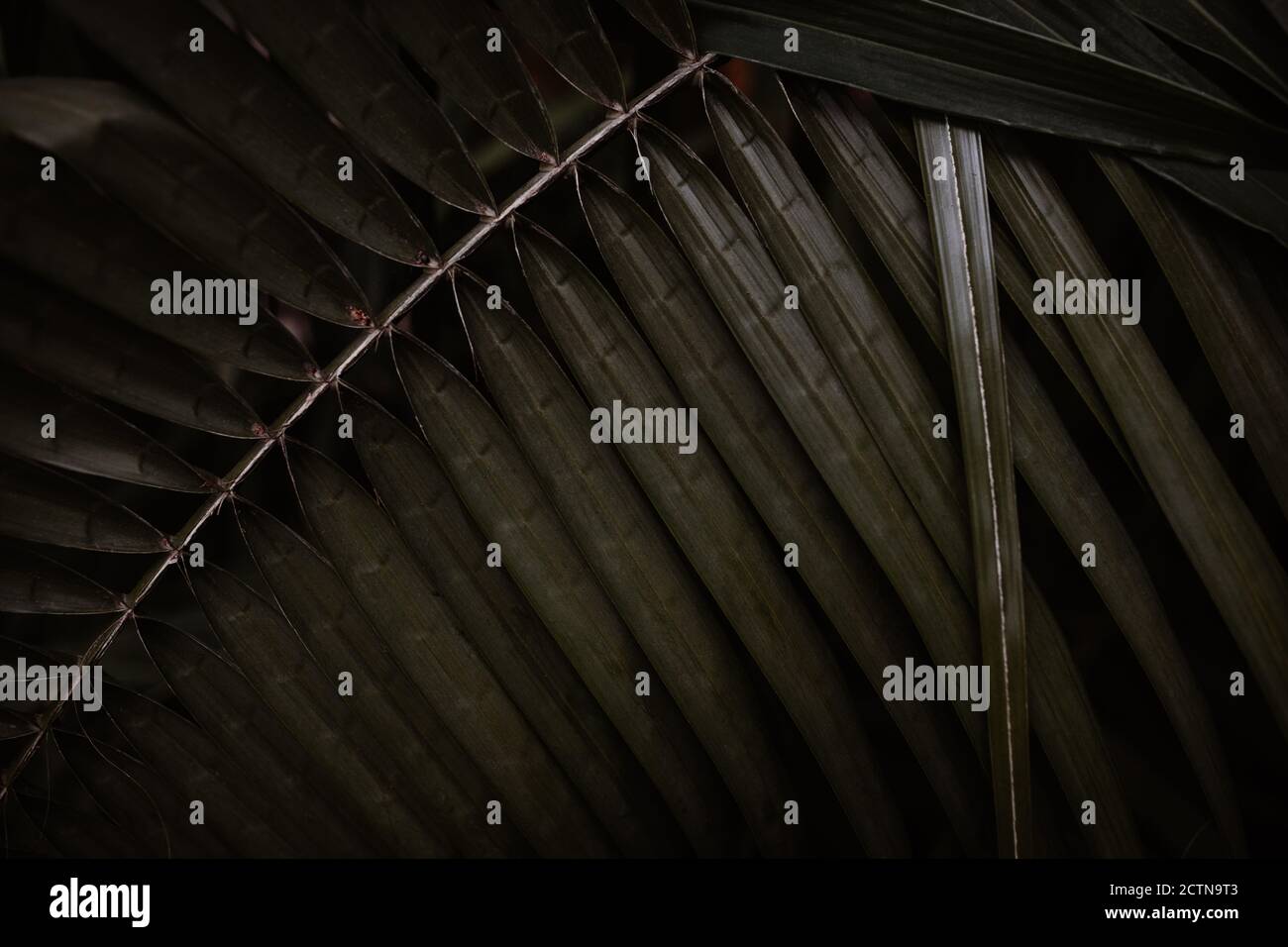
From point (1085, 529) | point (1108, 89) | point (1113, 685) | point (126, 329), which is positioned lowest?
point (1113, 685)

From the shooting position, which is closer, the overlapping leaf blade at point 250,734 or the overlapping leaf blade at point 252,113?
the overlapping leaf blade at point 252,113

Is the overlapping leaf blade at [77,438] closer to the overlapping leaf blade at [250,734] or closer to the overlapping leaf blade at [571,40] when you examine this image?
the overlapping leaf blade at [250,734]

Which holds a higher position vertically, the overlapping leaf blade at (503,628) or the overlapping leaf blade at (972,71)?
the overlapping leaf blade at (972,71)

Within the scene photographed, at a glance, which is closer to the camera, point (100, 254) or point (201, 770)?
point (100, 254)

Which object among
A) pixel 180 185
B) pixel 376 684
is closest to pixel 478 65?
pixel 180 185

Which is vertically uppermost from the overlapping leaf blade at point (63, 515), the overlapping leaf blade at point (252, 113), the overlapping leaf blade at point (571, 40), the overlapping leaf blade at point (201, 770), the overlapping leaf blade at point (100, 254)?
the overlapping leaf blade at point (571, 40)

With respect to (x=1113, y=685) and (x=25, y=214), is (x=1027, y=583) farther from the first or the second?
(x=25, y=214)

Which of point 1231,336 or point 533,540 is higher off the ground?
point 1231,336

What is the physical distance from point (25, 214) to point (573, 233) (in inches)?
12.0

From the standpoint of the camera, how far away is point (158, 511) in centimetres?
62

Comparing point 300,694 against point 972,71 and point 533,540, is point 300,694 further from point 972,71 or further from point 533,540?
point 972,71

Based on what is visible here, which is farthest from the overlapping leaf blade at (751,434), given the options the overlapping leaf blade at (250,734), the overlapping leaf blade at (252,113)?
the overlapping leaf blade at (250,734)
